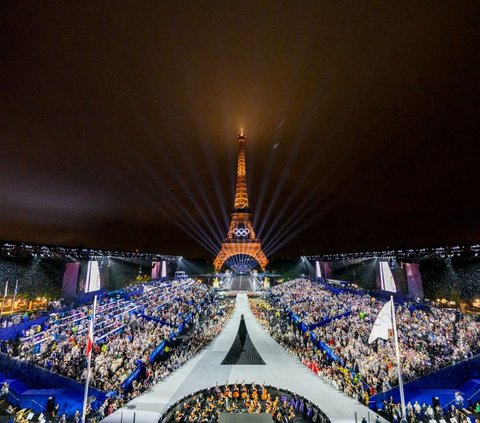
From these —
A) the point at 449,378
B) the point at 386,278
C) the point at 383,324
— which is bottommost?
the point at 449,378

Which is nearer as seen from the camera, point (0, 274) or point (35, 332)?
point (35, 332)

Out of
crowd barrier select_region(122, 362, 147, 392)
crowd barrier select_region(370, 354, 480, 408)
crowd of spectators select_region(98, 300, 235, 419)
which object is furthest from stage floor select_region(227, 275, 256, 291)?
crowd barrier select_region(370, 354, 480, 408)

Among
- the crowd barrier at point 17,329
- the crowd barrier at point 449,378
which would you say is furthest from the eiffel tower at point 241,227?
the crowd barrier at point 449,378

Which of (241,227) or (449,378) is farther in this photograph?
(241,227)

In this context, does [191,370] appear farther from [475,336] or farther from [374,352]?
[475,336]

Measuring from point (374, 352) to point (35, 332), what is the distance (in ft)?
82.2

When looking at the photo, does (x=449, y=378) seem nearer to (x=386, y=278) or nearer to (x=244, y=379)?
(x=244, y=379)

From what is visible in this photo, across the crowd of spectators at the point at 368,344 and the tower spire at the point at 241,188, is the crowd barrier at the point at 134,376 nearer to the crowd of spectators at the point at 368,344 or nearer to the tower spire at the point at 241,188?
the crowd of spectators at the point at 368,344

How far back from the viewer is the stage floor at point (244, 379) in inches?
486

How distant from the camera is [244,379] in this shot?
15.8m

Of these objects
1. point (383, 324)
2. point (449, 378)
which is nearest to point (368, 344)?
point (449, 378)

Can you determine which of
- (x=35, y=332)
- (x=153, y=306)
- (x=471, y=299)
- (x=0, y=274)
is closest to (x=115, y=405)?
(x=35, y=332)

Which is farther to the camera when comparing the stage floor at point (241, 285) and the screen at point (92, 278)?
the stage floor at point (241, 285)

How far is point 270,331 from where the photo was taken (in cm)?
2606
